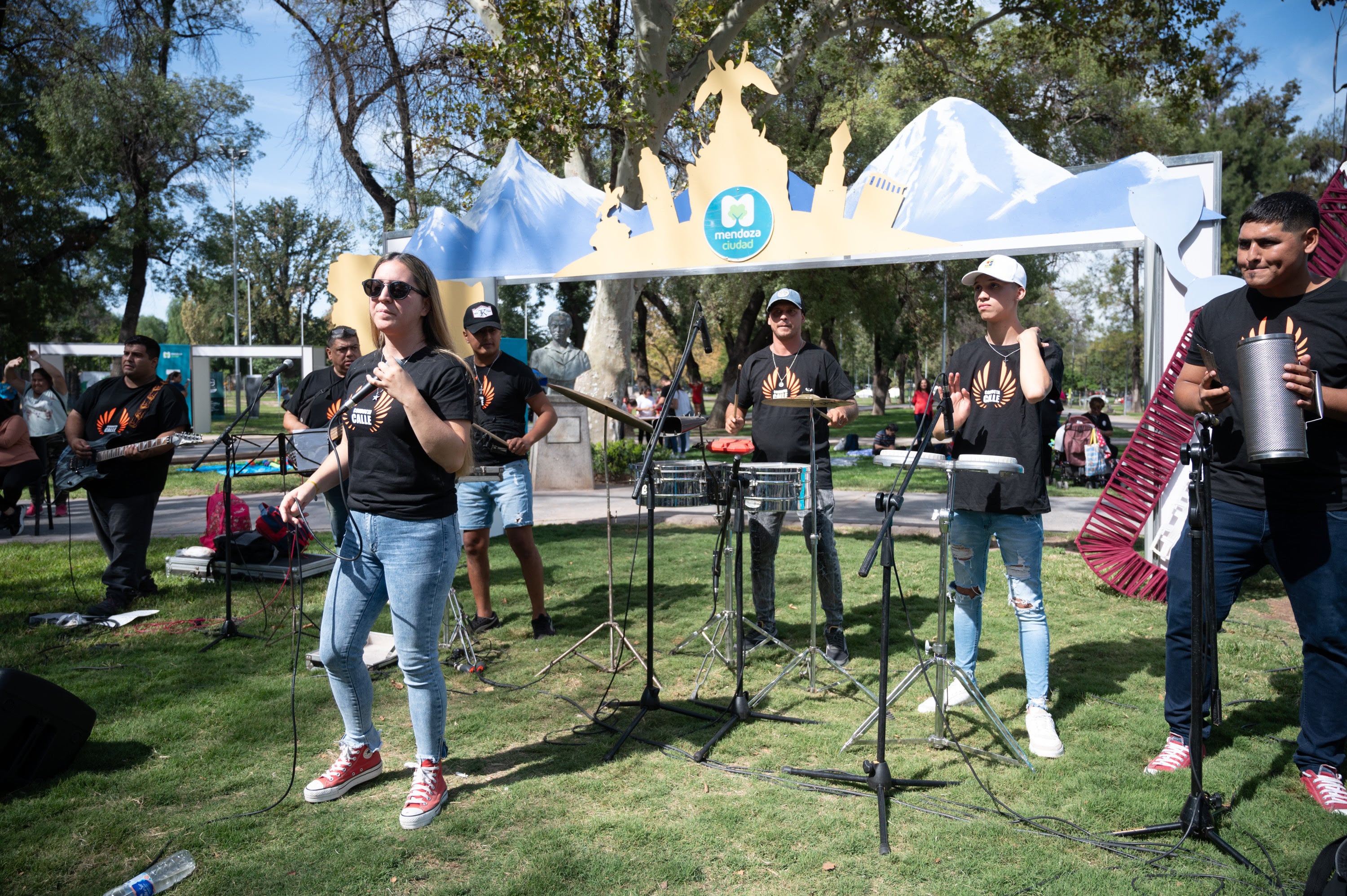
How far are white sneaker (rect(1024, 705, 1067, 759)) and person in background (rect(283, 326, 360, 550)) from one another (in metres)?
4.85

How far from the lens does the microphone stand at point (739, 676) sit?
175 inches

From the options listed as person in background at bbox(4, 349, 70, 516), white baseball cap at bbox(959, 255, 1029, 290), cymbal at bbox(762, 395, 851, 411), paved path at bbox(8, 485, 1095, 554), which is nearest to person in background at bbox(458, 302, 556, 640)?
cymbal at bbox(762, 395, 851, 411)

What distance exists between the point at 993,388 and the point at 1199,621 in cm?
156

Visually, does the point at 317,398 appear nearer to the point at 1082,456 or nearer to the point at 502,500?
the point at 502,500

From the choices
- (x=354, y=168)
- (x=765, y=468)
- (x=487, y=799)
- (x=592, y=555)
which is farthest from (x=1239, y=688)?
(x=354, y=168)

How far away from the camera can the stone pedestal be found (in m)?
14.7

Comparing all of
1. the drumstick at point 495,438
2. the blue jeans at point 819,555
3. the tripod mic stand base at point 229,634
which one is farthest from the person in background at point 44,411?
the blue jeans at point 819,555

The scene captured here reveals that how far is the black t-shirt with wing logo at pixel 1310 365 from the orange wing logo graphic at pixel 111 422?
284 inches

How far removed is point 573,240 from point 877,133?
18584mm

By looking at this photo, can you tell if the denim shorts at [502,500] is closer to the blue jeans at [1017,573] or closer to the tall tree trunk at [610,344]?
the blue jeans at [1017,573]

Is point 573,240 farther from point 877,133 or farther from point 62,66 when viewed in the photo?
point 62,66

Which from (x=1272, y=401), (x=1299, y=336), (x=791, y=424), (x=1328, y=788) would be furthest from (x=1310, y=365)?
(x=791, y=424)

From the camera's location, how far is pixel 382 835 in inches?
138

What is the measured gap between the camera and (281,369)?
5746 mm
